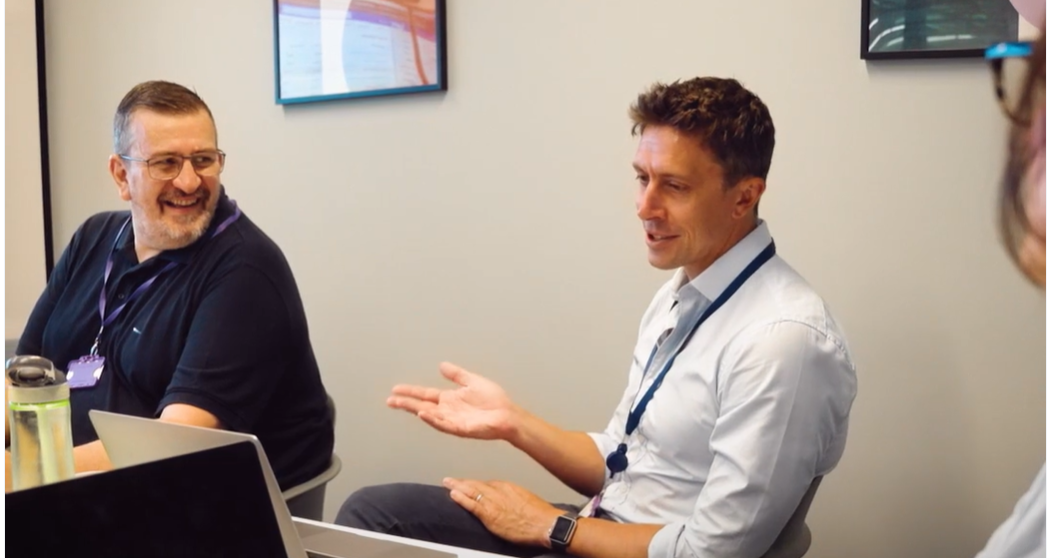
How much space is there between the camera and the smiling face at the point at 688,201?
1.74 m

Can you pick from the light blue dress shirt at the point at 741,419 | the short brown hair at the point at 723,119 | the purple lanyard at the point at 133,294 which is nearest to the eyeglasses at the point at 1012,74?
the light blue dress shirt at the point at 741,419

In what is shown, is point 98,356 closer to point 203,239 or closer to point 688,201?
point 203,239

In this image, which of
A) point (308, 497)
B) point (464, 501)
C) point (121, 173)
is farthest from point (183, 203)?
point (464, 501)

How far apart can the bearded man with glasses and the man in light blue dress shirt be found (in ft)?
0.90

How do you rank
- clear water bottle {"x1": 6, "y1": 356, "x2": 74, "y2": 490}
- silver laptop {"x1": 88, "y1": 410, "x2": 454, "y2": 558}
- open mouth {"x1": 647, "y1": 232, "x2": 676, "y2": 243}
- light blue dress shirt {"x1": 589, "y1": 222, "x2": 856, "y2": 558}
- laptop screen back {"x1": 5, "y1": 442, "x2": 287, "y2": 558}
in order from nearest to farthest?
laptop screen back {"x1": 5, "y1": 442, "x2": 287, "y2": 558}, silver laptop {"x1": 88, "y1": 410, "x2": 454, "y2": 558}, clear water bottle {"x1": 6, "y1": 356, "x2": 74, "y2": 490}, light blue dress shirt {"x1": 589, "y1": 222, "x2": 856, "y2": 558}, open mouth {"x1": 647, "y1": 232, "x2": 676, "y2": 243}

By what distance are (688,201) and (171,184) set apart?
3.73 feet

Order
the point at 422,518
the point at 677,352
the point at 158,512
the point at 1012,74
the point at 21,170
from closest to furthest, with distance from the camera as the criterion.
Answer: the point at 158,512 < the point at 1012,74 < the point at 677,352 < the point at 422,518 < the point at 21,170

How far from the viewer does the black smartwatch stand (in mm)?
1653

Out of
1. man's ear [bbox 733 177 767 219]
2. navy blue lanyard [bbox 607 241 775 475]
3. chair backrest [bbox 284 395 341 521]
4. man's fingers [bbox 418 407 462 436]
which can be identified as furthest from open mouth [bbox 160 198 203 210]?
man's ear [bbox 733 177 767 219]

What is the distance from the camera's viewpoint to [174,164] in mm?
2088

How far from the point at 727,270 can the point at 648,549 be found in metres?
0.52

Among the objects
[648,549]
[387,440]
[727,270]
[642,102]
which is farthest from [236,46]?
[648,549]

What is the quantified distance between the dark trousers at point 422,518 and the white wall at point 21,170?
6.92 ft

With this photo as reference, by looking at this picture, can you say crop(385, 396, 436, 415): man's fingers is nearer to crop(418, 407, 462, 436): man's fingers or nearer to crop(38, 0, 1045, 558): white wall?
crop(418, 407, 462, 436): man's fingers
